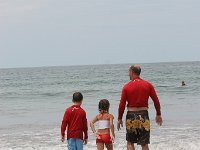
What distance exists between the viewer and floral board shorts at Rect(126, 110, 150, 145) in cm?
707

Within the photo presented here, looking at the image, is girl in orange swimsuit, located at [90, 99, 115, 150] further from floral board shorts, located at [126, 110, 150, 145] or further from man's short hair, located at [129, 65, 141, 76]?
man's short hair, located at [129, 65, 141, 76]

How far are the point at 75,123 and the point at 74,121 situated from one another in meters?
0.04

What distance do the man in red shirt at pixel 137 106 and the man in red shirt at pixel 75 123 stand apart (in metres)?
0.60

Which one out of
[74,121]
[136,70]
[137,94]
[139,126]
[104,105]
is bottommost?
[139,126]

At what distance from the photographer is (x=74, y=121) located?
23.3 ft

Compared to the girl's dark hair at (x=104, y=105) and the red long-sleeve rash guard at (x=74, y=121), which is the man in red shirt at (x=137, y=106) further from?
the red long-sleeve rash guard at (x=74, y=121)

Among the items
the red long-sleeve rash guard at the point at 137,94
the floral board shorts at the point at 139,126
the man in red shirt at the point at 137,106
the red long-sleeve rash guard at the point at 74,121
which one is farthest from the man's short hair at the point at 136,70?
the red long-sleeve rash guard at the point at 74,121

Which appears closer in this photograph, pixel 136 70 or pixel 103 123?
pixel 136 70

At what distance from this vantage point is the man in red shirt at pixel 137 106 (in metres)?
7.03

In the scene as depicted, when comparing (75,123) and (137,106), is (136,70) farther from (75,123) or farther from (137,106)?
(75,123)

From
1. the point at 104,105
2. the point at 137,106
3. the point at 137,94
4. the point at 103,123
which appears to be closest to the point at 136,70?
the point at 137,94

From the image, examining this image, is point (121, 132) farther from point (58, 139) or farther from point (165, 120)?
point (165, 120)

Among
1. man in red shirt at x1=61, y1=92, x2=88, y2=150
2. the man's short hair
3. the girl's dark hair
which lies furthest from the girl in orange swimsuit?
the man's short hair

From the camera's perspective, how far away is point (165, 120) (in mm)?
16469
